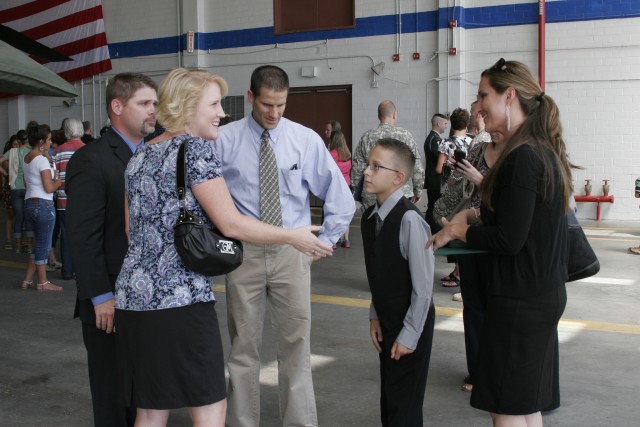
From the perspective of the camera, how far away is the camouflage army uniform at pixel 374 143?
24.6 feet

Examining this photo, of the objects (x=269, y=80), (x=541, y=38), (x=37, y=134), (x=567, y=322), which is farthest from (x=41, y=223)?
(x=541, y=38)

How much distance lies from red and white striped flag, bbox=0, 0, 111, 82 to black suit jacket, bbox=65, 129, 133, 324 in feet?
54.2

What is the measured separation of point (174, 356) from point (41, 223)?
6038mm

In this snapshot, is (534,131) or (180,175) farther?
(534,131)

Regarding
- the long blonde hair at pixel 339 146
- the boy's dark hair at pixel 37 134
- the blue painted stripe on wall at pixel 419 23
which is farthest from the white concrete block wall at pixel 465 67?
the boy's dark hair at pixel 37 134

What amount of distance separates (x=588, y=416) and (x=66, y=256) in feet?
20.8

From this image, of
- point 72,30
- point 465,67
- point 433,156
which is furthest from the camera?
point 72,30

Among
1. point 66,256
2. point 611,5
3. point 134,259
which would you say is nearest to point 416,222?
point 134,259

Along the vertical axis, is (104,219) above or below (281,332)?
above

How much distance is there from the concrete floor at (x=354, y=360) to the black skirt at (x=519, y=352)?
1490mm

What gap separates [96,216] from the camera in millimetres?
3102

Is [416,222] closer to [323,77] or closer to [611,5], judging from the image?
[611,5]

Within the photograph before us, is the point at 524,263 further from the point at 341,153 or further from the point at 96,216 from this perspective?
the point at 341,153

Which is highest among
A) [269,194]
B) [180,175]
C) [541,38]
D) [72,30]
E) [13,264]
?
[72,30]
